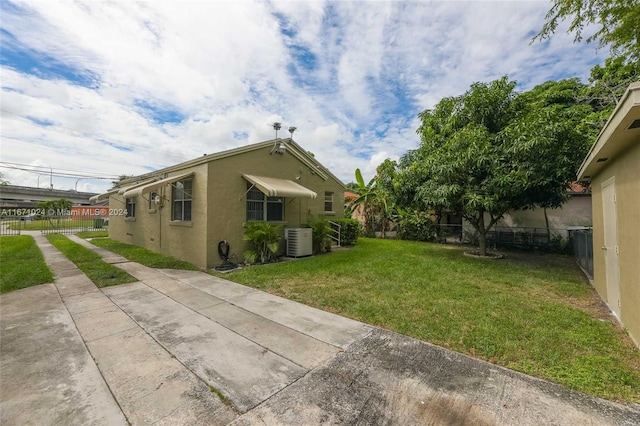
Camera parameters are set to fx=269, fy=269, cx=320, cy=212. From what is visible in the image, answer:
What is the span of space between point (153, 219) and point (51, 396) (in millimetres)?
12361

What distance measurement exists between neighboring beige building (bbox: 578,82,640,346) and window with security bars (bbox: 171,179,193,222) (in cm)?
1187

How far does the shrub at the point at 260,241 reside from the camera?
35.1 feet

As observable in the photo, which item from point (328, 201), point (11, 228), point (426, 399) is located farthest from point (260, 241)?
point (11, 228)

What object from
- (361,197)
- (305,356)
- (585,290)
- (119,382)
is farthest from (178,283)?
(361,197)

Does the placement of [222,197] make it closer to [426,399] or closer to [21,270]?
[21,270]

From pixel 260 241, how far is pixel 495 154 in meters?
10.1

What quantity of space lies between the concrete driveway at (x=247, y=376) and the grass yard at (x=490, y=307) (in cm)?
48

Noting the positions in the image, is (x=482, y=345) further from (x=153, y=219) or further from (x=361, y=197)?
(x=361, y=197)

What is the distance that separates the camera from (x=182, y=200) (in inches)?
455

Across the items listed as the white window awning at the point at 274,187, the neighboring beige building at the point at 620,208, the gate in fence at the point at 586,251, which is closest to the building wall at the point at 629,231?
the neighboring beige building at the point at 620,208

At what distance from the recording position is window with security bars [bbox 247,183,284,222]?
1163 centimetres

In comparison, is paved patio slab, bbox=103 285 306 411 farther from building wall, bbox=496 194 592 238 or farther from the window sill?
building wall, bbox=496 194 592 238

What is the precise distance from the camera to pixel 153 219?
13.9 metres

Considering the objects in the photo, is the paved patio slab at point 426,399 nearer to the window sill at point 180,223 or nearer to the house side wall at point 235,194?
the house side wall at point 235,194
